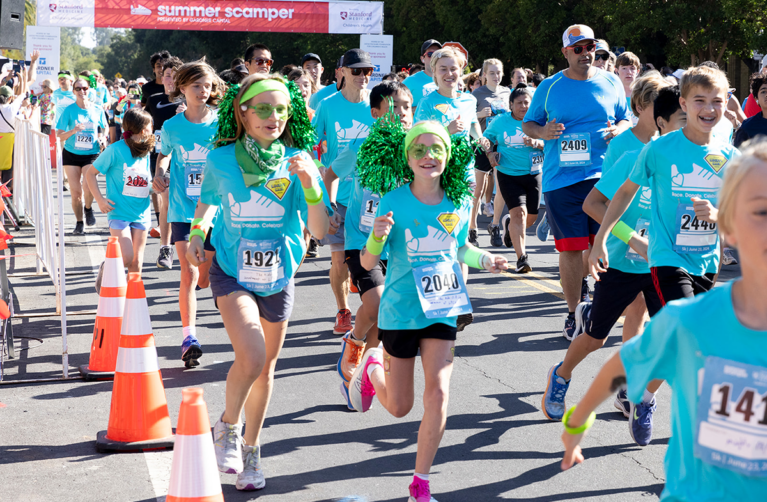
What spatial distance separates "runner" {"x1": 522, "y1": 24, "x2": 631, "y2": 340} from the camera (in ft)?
22.7

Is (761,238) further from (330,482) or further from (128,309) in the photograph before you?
(128,309)

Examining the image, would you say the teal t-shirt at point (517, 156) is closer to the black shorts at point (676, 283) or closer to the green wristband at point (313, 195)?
the black shorts at point (676, 283)

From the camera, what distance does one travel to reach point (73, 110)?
14.1 m

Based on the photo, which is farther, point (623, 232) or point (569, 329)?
point (569, 329)

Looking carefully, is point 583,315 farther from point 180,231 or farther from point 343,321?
point 180,231

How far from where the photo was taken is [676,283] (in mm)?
4504

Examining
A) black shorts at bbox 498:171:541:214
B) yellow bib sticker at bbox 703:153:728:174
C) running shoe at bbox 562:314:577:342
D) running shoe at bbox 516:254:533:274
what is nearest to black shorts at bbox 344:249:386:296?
running shoe at bbox 562:314:577:342

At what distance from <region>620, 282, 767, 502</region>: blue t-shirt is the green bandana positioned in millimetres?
2359

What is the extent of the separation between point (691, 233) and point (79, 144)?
10780mm

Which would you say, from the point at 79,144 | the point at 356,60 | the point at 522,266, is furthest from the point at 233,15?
the point at 356,60

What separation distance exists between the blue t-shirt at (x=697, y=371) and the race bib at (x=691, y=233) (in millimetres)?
2276

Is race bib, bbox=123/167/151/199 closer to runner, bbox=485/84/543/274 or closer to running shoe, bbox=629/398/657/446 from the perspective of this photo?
runner, bbox=485/84/543/274

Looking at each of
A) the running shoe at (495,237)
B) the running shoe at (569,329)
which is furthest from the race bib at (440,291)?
the running shoe at (495,237)

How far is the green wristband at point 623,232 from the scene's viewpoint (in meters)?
4.79
